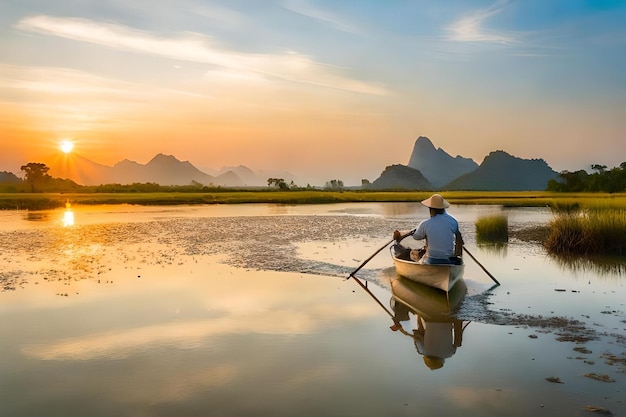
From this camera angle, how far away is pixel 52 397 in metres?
7.18

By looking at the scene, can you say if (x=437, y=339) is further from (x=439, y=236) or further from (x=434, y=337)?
(x=439, y=236)

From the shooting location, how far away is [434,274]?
12.5m

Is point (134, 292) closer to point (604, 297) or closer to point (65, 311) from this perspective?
point (65, 311)

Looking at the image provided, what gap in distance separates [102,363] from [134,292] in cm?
567

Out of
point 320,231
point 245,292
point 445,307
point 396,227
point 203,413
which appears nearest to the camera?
point 203,413

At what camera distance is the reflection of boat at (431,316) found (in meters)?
9.11

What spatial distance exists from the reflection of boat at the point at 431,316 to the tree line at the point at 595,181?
241 ft

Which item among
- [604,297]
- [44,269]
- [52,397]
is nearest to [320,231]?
[44,269]

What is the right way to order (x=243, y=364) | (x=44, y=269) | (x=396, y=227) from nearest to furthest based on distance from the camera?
(x=243, y=364)
(x=44, y=269)
(x=396, y=227)

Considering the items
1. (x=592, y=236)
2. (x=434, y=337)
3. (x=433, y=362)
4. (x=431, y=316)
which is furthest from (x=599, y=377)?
(x=592, y=236)

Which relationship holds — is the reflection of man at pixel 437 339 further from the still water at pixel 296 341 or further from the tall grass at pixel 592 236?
the tall grass at pixel 592 236

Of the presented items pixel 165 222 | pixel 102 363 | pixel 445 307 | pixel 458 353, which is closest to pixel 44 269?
pixel 102 363

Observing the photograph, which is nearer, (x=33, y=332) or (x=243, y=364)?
(x=243, y=364)

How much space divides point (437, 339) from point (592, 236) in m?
13.5
